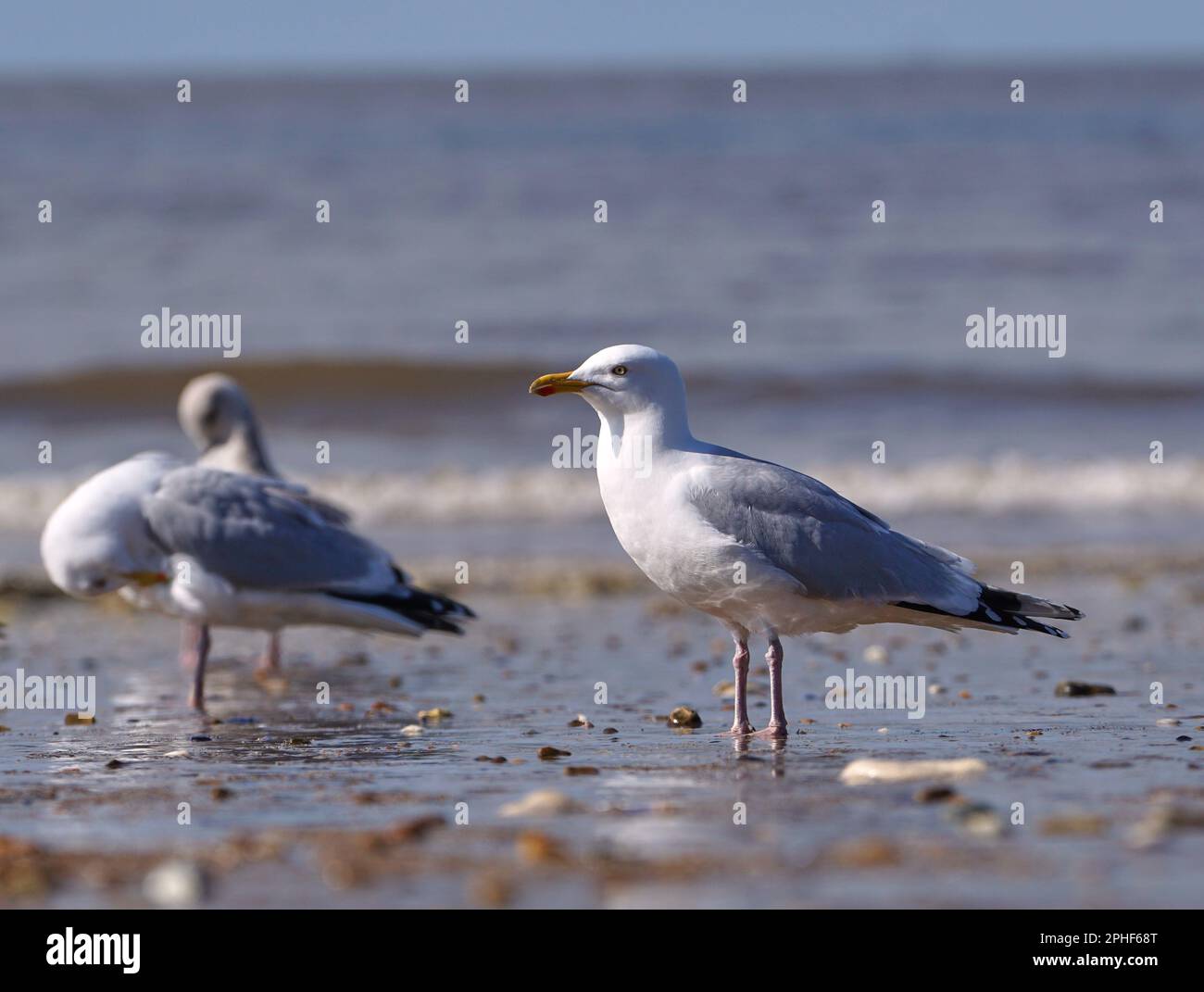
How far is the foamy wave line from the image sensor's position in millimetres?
12039

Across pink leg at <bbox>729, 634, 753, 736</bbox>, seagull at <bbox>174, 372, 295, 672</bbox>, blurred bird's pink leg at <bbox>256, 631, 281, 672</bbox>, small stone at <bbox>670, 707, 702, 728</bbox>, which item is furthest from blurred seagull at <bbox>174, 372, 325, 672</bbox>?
pink leg at <bbox>729, 634, 753, 736</bbox>

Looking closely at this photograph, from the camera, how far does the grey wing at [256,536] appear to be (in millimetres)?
6641

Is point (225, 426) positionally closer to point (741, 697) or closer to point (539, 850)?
point (741, 697)

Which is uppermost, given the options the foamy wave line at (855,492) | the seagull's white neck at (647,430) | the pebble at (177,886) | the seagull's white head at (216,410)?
the seagull's white head at (216,410)

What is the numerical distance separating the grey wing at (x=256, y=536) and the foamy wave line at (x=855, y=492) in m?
4.96

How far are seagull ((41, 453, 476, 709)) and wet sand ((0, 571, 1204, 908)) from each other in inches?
12.5

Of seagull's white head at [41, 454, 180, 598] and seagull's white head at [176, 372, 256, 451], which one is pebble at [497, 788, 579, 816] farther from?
seagull's white head at [176, 372, 256, 451]

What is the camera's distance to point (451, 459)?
45.9ft

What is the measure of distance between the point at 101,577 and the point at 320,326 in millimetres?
11946

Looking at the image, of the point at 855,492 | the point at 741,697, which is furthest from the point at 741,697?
the point at 855,492

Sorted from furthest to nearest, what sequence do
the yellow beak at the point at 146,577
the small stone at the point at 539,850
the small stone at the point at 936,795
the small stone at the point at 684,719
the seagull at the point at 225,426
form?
the seagull at the point at 225,426, the yellow beak at the point at 146,577, the small stone at the point at 684,719, the small stone at the point at 936,795, the small stone at the point at 539,850

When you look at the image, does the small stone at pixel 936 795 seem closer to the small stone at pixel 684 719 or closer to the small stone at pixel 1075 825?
the small stone at pixel 1075 825

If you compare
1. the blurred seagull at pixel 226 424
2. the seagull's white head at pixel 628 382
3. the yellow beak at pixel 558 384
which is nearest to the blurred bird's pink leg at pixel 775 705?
the seagull's white head at pixel 628 382
